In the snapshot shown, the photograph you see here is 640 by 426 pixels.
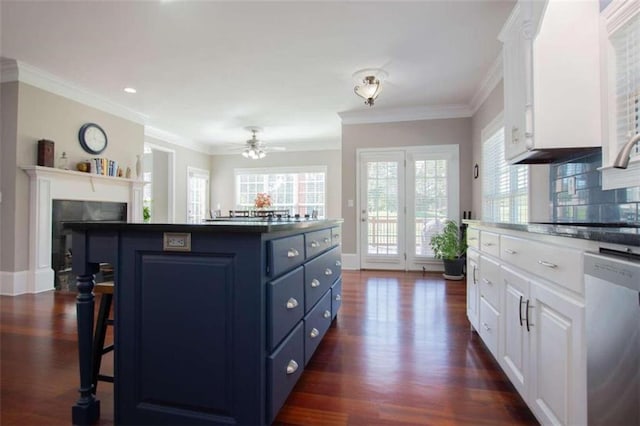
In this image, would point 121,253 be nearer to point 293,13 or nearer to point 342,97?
point 293,13

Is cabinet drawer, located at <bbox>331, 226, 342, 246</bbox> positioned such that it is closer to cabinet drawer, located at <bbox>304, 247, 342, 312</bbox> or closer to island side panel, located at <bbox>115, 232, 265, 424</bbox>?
cabinet drawer, located at <bbox>304, 247, 342, 312</bbox>

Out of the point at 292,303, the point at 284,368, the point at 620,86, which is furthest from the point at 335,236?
the point at 620,86

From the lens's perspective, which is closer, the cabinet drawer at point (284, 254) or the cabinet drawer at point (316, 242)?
the cabinet drawer at point (284, 254)

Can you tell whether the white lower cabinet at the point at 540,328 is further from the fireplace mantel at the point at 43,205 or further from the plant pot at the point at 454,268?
the fireplace mantel at the point at 43,205

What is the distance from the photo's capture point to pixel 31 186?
3.83m

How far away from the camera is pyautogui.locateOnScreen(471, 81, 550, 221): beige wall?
2.65 metres

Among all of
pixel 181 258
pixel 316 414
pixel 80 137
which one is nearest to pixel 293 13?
pixel 181 258

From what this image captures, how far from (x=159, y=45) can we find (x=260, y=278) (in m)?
3.08

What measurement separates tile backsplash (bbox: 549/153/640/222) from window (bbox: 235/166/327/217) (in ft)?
18.5

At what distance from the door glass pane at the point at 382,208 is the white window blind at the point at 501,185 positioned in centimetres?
138

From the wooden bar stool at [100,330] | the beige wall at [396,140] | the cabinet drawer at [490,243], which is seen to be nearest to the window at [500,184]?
the beige wall at [396,140]

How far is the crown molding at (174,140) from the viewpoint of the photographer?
6.19 metres

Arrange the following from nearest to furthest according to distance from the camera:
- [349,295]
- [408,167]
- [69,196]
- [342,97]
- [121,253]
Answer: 1. [121,253]
2. [349,295]
3. [69,196]
4. [342,97]
5. [408,167]

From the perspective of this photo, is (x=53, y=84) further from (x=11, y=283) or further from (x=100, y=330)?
(x=100, y=330)
